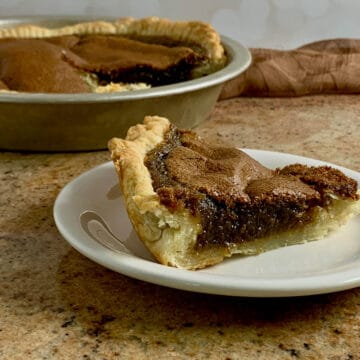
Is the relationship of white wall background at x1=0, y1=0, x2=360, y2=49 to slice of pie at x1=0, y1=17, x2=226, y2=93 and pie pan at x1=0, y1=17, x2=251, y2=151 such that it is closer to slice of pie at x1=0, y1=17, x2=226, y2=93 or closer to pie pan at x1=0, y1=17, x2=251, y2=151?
slice of pie at x1=0, y1=17, x2=226, y2=93

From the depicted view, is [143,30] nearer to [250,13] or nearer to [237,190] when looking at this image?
[250,13]

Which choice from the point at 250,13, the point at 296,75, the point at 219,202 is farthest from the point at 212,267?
the point at 250,13

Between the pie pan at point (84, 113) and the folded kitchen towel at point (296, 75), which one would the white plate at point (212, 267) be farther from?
the folded kitchen towel at point (296, 75)

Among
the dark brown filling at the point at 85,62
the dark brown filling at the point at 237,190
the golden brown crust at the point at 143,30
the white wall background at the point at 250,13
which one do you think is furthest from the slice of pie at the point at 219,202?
the white wall background at the point at 250,13

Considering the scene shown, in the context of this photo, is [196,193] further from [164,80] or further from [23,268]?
[164,80]

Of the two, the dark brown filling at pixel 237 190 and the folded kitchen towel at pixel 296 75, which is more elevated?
the dark brown filling at pixel 237 190
